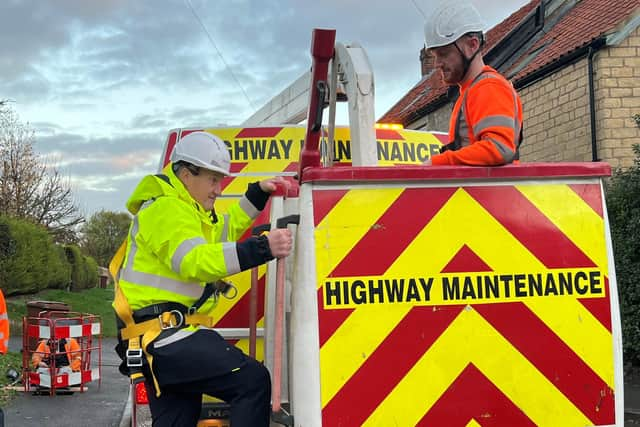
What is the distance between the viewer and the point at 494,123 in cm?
270

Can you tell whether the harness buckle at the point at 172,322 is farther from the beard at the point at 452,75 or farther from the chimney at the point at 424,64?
the chimney at the point at 424,64

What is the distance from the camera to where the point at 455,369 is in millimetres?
2348

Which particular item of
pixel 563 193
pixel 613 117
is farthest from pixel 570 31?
pixel 563 193

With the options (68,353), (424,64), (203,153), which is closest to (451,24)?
(203,153)

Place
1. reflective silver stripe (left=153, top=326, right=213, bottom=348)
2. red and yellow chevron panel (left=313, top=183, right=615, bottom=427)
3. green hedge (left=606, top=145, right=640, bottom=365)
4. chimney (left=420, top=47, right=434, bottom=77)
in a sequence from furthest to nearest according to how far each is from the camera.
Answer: chimney (left=420, top=47, right=434, bottom=77), green hedge (left=606, top=145, right=640, bottom=365), reflective silver stripe (left=153, top=326, right=213, bottom=348), red and yellow chevron panel (left=313, top=183, right=615, bottom=427)

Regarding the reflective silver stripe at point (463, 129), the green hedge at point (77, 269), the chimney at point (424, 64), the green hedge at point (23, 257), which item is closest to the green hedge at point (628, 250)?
the reflective silver stripe at point (463, 129)

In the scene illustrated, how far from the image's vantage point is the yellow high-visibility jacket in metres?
2.79

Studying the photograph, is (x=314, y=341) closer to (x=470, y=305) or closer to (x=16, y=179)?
(x=470, y=305)

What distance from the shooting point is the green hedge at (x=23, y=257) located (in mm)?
22719

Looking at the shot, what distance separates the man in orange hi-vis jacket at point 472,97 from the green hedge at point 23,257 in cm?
2181

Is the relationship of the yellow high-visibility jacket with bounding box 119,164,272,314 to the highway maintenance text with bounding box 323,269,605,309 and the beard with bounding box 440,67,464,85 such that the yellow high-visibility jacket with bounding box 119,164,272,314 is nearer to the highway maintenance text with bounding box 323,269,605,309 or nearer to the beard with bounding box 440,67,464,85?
the highway maintenance text with bounding box 323,269,605,309

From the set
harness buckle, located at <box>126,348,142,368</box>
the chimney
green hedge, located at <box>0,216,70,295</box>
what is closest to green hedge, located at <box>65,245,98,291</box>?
green hedge, located at <box>0,216,70,295</box>

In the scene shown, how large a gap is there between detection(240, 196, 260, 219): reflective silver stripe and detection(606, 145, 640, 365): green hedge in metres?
8.58

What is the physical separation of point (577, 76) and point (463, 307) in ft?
44.6
